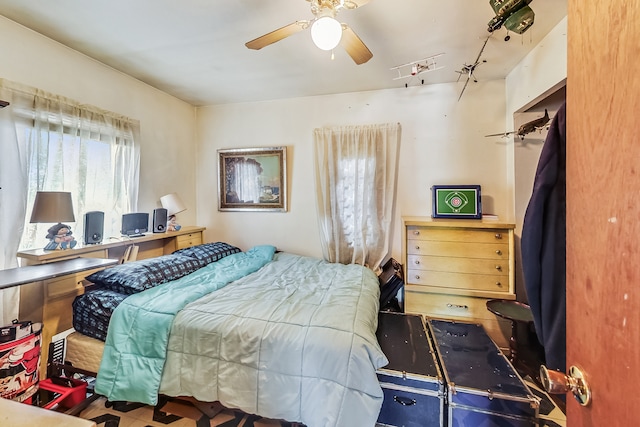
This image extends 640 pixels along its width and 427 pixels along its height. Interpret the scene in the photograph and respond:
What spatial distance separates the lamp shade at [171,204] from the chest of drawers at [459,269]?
7.85 feet

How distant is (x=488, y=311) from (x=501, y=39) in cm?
211

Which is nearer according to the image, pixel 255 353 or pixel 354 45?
pixel 255 353

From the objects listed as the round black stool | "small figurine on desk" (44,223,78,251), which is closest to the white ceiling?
"small figurine on desk" (44,223,78,251)

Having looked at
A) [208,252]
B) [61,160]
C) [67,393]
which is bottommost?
[67,393]

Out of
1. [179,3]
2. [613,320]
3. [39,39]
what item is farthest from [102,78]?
[613,320]

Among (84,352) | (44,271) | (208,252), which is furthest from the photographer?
(208,252)

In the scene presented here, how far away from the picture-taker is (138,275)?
6.16ft

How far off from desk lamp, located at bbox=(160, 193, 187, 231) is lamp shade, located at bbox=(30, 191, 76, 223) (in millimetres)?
994

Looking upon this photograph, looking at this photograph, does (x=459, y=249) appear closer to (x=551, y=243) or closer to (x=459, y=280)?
(x=459, y=280)

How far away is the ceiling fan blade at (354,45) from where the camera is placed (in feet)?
4.68

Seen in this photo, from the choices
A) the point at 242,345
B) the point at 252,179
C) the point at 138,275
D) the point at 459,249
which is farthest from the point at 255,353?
the point at 252,179

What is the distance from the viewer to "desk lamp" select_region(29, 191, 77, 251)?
5.57ft

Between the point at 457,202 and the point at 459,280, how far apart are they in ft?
2.26

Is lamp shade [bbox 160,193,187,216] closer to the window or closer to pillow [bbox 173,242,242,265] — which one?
the window
